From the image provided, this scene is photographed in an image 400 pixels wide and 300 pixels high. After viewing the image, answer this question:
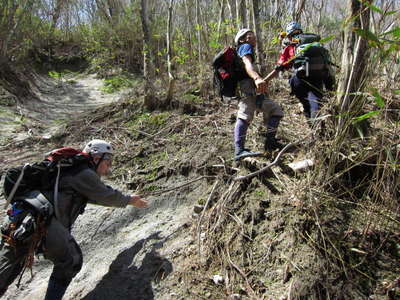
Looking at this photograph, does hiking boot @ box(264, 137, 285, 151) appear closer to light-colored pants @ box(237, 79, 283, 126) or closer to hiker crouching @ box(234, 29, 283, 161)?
hiker crouching @ box(234, 29, 283, 161)

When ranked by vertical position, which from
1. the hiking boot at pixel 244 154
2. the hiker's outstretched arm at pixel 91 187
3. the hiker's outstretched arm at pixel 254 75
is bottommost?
the hiking boot at pixel 244 154

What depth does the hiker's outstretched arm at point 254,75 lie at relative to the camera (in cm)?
305

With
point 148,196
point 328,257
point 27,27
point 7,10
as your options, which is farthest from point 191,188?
point 27,27

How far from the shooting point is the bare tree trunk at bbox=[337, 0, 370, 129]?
2.21m

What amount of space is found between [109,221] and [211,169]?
136cm

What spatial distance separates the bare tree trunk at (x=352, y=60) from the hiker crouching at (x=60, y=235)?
6.86 ft

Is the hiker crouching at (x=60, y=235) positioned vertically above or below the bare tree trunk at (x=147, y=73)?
below

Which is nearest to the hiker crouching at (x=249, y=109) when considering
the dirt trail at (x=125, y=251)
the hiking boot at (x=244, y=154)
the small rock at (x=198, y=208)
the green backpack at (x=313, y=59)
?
the hiking boot at (x=244, y=154)

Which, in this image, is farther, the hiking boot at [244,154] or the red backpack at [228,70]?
the red backpack at [228,70]

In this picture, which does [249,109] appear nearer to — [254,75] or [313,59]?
[254,75]

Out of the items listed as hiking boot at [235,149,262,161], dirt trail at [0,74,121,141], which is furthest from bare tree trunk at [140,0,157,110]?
hiking boot at [235,149,262,161]

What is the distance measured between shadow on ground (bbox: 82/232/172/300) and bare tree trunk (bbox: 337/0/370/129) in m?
1.95

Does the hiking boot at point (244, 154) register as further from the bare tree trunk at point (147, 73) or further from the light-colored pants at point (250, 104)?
the bare tree trunk at point (147, 73)

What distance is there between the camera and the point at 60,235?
2.47 meters
